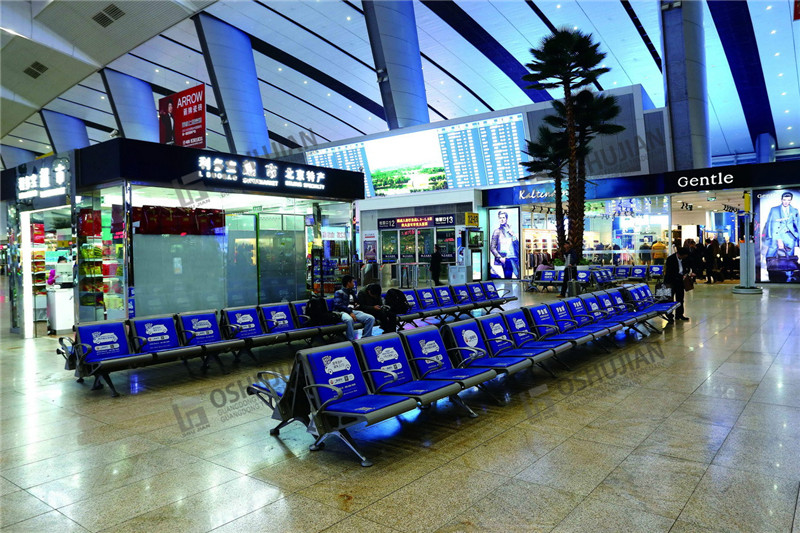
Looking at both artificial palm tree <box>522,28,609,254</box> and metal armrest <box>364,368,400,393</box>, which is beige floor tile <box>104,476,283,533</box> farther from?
artificial palm tree <box>522,28,609,254</box>

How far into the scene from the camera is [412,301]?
401 inches

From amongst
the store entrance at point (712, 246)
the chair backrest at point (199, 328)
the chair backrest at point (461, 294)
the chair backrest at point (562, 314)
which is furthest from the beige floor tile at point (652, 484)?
the store entrance at point (712, 246)

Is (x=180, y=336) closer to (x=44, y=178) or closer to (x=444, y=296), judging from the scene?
(x=444, y=296)

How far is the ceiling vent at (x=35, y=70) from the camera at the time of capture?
2173 centimetres

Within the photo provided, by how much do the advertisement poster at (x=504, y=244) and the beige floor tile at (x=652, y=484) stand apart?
20.3m

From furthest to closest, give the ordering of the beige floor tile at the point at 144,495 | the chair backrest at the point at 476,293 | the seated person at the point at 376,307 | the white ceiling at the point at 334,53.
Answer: the white ceiling at the point at 334,53 < the chair backrest at the point at 476,293 < the seated person at the point at 376,307 < the beige floor tile at the point at 144,495

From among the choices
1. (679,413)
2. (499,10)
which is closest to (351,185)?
(679,413)

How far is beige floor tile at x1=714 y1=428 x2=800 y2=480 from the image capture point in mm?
3625

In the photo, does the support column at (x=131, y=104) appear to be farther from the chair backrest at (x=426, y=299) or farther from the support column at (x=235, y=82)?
the chair backrest at (x=426, y=299)

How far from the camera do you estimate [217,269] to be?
386 inches

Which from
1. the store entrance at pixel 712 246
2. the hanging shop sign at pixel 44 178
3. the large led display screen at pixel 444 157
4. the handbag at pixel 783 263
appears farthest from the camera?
the large led display screen at pixel 444 157

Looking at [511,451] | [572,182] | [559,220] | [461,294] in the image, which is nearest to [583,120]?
[572,182]

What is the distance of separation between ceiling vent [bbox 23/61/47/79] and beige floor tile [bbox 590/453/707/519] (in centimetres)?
2542

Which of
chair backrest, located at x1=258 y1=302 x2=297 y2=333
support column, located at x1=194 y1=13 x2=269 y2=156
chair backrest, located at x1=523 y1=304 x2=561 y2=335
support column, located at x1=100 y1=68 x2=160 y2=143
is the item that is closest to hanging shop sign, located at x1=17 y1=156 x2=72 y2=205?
chair backrest, located at x1=258 y1=302 x2=297 y2=333
